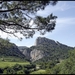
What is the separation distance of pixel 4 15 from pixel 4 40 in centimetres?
436

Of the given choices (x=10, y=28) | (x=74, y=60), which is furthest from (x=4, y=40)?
(x=74, y=60)

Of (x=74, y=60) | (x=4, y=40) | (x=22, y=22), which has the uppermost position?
(x=22, y=22)

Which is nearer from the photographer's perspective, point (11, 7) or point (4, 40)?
point (11, 7)

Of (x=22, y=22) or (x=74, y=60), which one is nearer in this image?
(x=22, y=22)

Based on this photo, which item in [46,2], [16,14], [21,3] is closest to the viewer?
[46,2]

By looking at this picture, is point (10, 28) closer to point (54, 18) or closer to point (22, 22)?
point (22, 22)

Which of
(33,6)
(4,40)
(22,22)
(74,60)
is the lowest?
(74,60)

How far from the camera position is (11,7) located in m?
18.9

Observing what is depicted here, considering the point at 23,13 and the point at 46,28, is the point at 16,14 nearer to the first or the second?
the point at 23,13

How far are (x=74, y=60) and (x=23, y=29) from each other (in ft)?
233

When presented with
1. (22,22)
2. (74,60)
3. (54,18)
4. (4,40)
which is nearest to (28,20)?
(22,22)

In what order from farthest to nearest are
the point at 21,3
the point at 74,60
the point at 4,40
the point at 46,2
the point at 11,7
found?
the point at 74,60
the point at 4,40
the point at 11,7
the point at 21,3
the point at 46,2

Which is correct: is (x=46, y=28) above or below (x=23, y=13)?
below

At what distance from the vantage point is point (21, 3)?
17.5 metres
